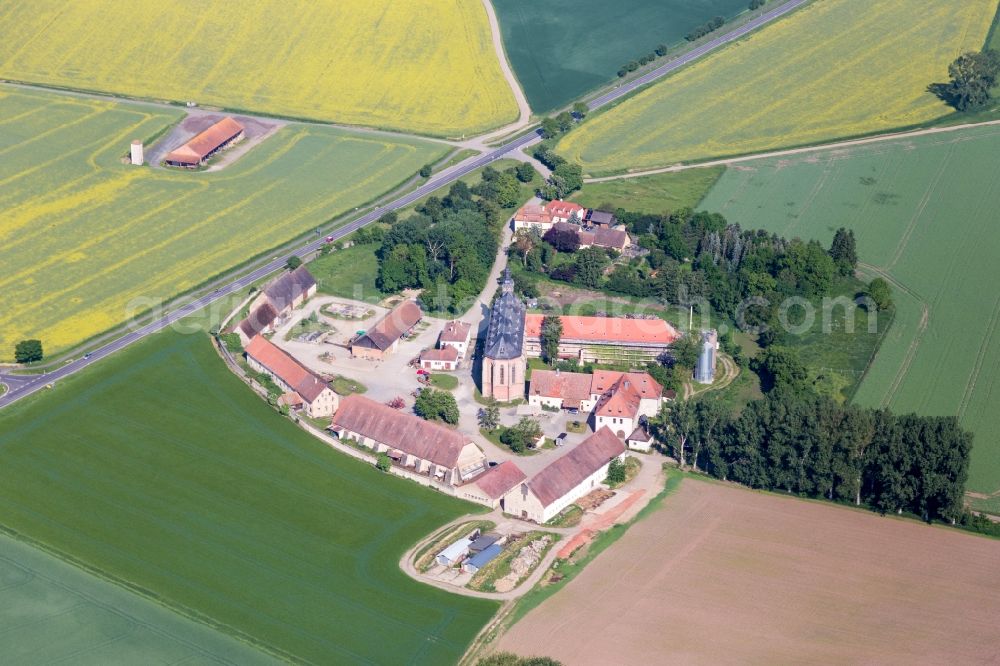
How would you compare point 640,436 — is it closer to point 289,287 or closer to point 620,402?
point 620,402

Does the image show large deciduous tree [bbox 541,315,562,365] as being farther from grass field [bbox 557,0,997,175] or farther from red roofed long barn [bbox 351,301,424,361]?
grass field [bbox 557,0,997,175]

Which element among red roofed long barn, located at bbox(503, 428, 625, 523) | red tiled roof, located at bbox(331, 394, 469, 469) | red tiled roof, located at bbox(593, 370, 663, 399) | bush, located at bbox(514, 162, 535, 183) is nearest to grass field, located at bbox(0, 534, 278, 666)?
red roofed long barn, located at bbox(503, 428, 625, 523)

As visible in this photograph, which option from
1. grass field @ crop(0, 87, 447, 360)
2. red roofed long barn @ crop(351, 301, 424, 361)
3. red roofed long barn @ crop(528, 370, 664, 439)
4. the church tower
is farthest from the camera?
grass field @ crop(0, 87, 447, 360)

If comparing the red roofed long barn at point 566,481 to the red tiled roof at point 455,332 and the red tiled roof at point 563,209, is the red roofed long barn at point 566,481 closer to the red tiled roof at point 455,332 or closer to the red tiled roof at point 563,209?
the red tiled roof at point 455,332

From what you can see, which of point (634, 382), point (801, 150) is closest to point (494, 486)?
point (634, 382)

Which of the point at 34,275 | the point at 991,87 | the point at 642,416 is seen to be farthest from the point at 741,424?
the point at 991,87

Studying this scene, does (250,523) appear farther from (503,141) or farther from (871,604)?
(503,141)
